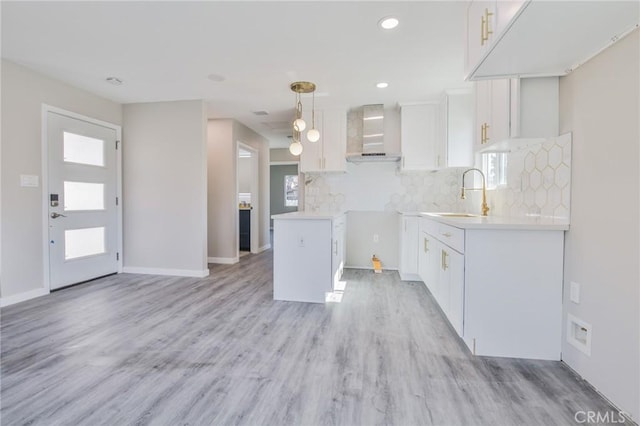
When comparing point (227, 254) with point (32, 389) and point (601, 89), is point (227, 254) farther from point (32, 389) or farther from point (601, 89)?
point (601, 89)

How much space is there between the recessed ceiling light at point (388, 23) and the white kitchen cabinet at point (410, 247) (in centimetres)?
221

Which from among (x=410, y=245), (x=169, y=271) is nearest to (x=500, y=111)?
(x=410, y=245)

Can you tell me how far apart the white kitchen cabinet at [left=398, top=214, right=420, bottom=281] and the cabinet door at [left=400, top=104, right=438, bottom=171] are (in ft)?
2.59

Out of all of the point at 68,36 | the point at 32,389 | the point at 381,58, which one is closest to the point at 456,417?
the point at 32,389

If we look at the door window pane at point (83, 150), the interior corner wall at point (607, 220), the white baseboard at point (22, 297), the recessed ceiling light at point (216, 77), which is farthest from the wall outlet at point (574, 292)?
the door window pane at point (83, 150)

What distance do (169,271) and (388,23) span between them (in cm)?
408

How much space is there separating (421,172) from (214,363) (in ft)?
12.2

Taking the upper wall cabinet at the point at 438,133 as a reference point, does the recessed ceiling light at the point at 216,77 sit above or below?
above

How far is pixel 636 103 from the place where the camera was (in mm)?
1411

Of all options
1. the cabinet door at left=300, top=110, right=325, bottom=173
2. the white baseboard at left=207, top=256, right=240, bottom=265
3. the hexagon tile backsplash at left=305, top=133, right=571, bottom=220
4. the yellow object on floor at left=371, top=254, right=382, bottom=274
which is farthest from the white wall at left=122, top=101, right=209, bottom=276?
the yellow object on floor at left=371, top=254, right=382, bottom=274

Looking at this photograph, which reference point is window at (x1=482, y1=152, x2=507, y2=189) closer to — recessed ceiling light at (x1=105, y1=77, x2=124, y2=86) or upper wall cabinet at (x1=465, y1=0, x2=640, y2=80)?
upper wall cabinet at (x1=465, y1=0, x2=640, y2=80)

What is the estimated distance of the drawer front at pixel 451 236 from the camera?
210cm

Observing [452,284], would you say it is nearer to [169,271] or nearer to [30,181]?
[169,271]

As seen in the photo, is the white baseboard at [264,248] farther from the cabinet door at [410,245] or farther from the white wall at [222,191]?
the cabinet door at [410,245]
